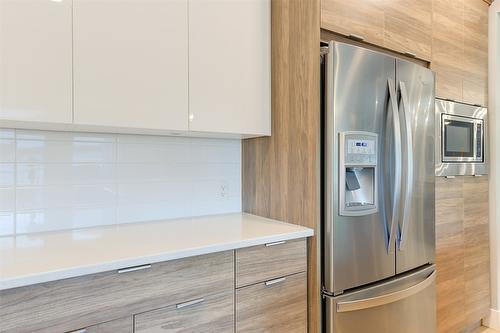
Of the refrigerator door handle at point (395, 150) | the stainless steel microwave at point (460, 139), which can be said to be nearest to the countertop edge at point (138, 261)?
the refrigerator door handle at point (395, 150)

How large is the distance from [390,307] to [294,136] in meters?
0.99

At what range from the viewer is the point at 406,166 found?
1671 millimetres

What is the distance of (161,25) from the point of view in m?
1.42

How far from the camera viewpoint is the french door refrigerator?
1464mm

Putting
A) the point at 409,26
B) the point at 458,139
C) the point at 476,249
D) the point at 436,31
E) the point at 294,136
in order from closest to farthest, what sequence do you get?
the point at 294,136, the point at 409,26, the point at 436,31, the point at 458,139, the point at 476,249

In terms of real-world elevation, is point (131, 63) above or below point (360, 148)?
above

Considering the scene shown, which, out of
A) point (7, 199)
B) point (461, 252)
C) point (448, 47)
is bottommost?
point (461, 252)

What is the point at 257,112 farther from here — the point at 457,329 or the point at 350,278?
the point at 457,329

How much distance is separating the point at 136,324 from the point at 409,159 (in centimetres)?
148

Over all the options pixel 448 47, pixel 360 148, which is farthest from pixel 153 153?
pixel 448 47

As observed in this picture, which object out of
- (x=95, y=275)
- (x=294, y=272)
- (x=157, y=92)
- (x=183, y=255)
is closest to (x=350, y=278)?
(x=294, y=272)

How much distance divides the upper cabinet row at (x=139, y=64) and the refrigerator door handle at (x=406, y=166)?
0.71m

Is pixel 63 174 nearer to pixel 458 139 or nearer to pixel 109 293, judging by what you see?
pixel 109 293

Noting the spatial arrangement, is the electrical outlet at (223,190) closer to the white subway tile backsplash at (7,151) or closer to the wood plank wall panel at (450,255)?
the white subway tile backsplash at (7,151)
